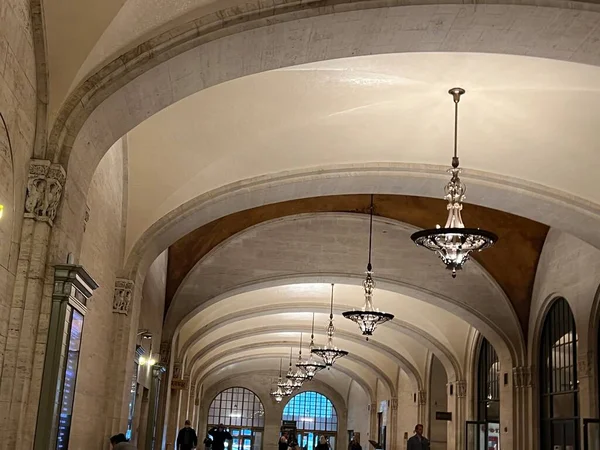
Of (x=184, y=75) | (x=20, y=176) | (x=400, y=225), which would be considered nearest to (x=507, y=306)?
(x=400, y=225)

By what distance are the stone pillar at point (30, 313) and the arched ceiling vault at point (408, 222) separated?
8.73 meters

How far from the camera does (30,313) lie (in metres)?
5.42

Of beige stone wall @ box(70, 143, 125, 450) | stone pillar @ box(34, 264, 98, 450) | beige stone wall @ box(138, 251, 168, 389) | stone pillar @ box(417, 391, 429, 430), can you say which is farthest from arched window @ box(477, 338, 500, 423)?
stone pillar @ box(34, 264, 98, 450)

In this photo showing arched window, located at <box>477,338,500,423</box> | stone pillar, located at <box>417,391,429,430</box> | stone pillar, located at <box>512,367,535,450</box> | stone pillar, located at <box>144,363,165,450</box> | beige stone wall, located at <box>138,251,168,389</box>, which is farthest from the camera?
stone pillar, located at <box>417,391,429,430</box>

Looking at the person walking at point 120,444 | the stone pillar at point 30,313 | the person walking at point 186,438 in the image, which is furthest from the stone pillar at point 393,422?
the stone pillar at point 30,313

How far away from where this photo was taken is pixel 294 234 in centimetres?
1524

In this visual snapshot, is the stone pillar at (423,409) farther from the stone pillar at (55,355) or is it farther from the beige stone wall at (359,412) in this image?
the stone pillar at (55,355)

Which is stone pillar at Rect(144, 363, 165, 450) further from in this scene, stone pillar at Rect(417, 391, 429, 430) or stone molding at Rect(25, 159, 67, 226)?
stone pillar at Rect(417, 391, 429, 430)

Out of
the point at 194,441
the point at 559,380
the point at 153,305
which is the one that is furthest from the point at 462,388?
the point at 153,305

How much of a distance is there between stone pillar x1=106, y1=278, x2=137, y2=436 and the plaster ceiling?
30.2 inches

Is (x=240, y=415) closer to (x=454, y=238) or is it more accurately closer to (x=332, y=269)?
(x=332, y=269)

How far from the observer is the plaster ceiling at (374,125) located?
27.4 feet

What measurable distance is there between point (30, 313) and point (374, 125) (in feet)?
17.1

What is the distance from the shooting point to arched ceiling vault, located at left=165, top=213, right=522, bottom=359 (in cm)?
1522
